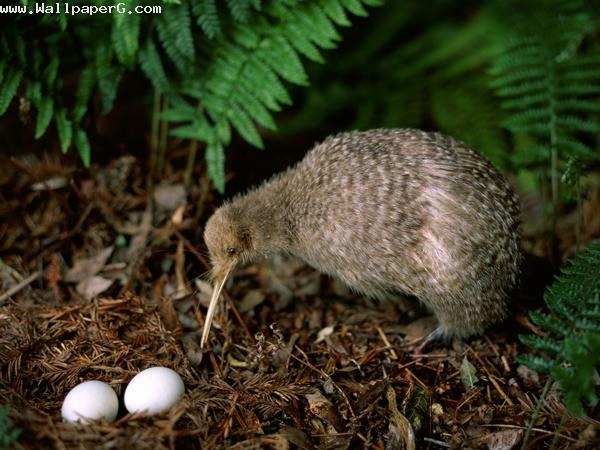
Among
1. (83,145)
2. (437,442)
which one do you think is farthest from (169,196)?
(437,442)

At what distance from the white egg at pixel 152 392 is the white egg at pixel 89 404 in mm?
84

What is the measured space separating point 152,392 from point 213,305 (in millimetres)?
717

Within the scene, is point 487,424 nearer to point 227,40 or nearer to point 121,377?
point 121,377

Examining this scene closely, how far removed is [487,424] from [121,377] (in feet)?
5.90

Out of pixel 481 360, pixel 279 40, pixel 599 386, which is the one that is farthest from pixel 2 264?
pixel 599 386

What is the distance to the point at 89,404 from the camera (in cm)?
245

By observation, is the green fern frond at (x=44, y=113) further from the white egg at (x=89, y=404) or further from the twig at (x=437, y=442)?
the twig at (x=437, y=442)

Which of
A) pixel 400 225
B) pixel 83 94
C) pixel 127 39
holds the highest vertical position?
pixel 127 39

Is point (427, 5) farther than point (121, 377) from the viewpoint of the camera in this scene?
Yes

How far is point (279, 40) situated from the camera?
11.3ft

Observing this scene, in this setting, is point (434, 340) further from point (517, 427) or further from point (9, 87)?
point (9, 87)

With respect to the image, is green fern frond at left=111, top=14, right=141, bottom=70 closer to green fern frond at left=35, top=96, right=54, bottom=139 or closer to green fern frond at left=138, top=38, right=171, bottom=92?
green fern frond at left=138, top=38, right=171, bottom=92

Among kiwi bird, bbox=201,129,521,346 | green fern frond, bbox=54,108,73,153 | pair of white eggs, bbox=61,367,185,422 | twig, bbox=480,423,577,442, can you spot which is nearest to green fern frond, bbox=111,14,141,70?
green fern frond, bbox=54,108,73,153

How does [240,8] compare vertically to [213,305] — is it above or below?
above
